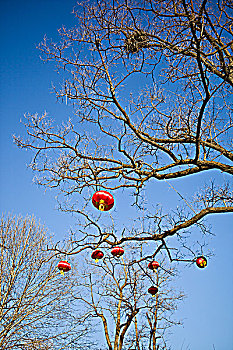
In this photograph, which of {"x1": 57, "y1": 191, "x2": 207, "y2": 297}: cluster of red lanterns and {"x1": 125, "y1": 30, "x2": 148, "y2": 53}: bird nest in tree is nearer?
{"x1": 57, "y1": 191, "x2": 207, "y2": 297}: cluster of red lanterns

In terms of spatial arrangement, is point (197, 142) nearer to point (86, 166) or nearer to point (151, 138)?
point (151, 138)

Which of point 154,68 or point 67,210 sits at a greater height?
point 154,68

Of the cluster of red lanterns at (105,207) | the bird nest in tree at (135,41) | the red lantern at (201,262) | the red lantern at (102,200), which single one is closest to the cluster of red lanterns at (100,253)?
the cluster of red lanterns at (105,207)

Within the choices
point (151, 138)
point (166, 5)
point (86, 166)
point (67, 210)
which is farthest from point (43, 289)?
point (166, 5)

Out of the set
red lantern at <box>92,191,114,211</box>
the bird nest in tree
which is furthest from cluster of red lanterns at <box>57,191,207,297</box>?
the bird nest in tree

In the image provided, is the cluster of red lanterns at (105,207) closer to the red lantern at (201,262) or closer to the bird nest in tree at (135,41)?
the red lantern at (201,262)

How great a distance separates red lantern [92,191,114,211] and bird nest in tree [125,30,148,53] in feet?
6.86

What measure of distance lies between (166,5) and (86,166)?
254 centimetres

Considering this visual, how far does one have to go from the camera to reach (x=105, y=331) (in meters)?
10.2

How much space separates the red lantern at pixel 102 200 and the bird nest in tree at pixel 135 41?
2.09 meters

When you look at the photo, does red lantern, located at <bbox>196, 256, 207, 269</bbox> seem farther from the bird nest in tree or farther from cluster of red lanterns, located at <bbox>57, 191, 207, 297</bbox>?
the bird nest in tree

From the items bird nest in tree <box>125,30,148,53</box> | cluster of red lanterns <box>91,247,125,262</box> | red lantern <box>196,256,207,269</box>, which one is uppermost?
bird nest in tree <box>125,30,148,53</box>

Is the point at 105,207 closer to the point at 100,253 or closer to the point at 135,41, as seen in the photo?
the point at 100,253

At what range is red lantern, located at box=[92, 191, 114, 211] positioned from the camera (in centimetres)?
367
